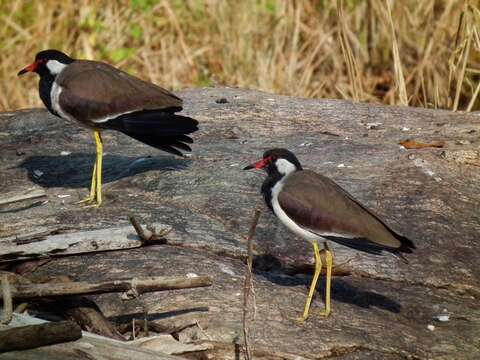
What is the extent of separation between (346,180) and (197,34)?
16.5ft

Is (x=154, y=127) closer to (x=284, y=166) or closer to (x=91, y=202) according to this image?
(x=91, y=202)

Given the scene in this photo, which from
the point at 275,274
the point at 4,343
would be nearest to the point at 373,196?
the point at 275,274

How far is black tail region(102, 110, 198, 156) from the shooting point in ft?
23.1

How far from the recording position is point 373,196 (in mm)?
6965

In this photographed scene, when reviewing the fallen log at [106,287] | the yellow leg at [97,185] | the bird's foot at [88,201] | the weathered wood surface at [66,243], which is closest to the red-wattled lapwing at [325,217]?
the fallen log at [106,287]

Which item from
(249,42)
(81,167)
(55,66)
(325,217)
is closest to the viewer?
(325,217)

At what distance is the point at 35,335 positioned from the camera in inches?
178

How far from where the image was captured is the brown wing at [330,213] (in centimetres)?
545

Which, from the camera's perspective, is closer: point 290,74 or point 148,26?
point 290,74

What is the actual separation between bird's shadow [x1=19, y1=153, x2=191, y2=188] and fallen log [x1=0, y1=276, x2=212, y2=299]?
95.6 inches

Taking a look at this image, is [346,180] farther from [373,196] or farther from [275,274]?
[275,274]

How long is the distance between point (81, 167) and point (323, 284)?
2590 mm

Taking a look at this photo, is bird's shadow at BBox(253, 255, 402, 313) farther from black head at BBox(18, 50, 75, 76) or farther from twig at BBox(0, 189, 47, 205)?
black head at BBox(18, 50, 75, 76)

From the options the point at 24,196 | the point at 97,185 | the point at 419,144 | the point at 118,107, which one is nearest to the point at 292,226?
the point at 97,185
